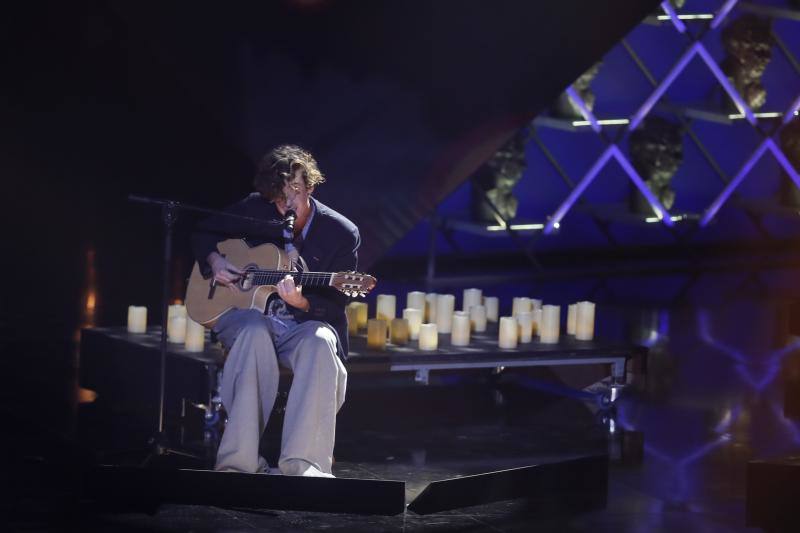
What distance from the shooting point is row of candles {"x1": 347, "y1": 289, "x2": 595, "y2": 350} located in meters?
3.82

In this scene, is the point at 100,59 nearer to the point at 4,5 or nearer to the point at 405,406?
the point at 4,5

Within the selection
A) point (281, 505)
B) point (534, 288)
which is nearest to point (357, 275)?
point (281, 505)

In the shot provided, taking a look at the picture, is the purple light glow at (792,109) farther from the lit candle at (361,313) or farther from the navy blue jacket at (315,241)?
the navy blue jacket at (315,241)

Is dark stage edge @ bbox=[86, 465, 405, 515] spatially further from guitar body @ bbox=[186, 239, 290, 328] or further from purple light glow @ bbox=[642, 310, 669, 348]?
purple light glow @ bbox=[642, 310, 669, 348]

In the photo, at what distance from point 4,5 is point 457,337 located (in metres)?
3.39

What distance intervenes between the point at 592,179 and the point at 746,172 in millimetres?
897

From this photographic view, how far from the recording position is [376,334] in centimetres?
375

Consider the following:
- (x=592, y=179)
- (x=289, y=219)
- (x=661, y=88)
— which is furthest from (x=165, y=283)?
(x=592, y=179)

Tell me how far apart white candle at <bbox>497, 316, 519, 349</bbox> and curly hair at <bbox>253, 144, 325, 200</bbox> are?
2.73 ft

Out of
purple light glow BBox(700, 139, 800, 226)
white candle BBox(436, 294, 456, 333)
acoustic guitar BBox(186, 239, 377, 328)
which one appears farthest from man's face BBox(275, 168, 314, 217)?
purple light glow BBox(700, 139, 800, 226)

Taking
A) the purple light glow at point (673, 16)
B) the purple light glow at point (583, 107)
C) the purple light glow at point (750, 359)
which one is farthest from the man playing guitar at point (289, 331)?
the purple light glow at point (673, 16)

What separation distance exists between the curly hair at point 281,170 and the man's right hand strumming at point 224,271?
18cm

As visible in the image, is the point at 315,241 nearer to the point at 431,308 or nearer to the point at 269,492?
the point at 269,492

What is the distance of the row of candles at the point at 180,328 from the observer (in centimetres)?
364
